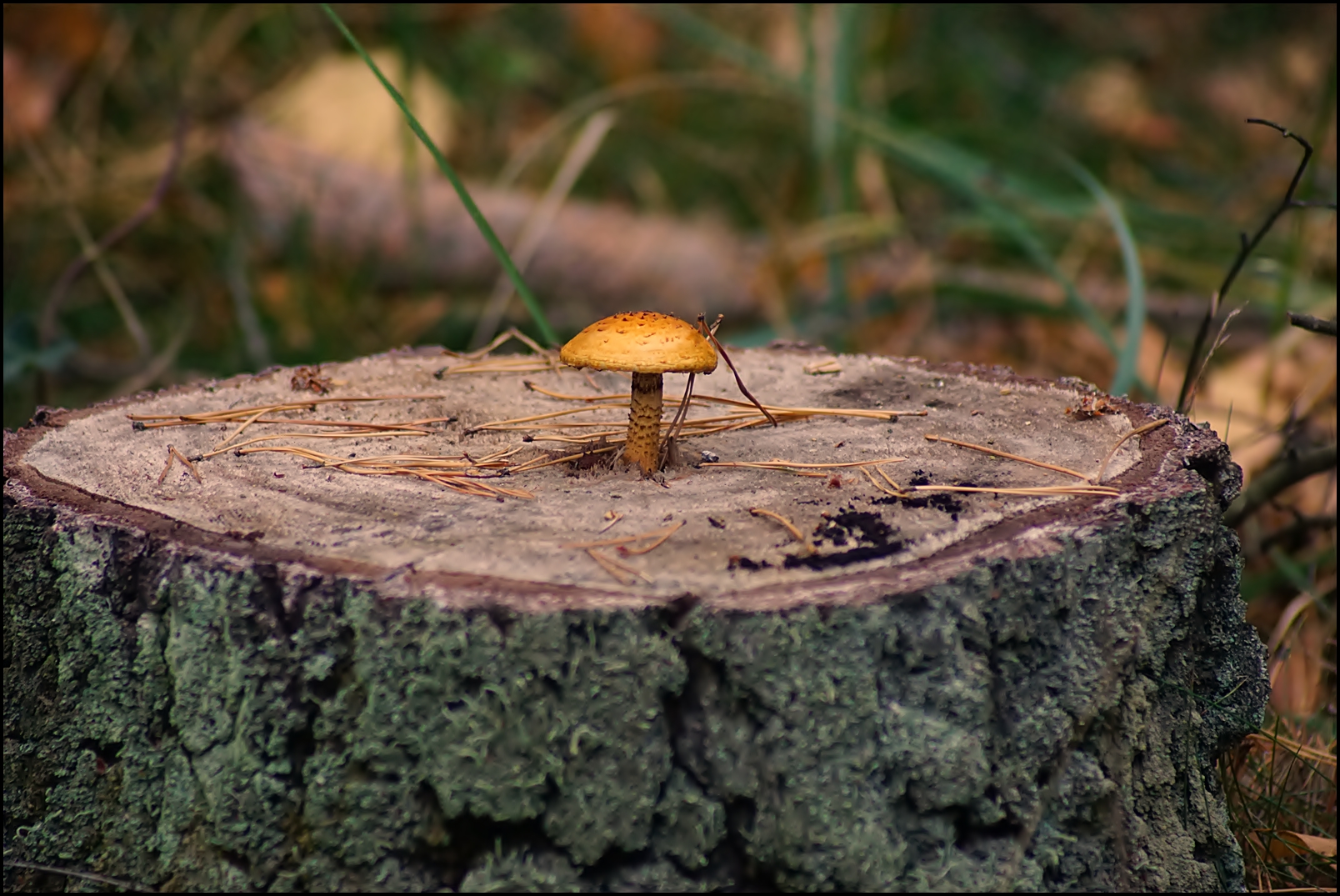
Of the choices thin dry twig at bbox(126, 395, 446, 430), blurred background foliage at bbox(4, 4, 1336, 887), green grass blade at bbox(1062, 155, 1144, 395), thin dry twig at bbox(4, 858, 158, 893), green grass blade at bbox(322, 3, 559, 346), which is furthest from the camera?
blurred background foliage at bbox(4, 4, 1336, 887)

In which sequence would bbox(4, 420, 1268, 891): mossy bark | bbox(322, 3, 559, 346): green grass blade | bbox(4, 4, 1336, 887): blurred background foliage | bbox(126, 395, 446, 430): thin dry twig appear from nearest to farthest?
bbox(4, 420, 1268, 891): mossy bark, bbox(126, 395, 446, 430): thin dry twig, bbox(322, 3, 559, 346): green grass blade, bbox(4, 4, 1336, 887): blurred background foliage

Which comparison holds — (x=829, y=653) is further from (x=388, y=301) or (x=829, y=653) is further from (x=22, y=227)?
(x=22, y=227)

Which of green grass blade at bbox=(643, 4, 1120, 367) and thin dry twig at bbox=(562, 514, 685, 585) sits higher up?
green grass blade at bbox=(643, 4, 1120, 367)

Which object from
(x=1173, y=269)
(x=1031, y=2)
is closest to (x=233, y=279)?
(x=1173, y=269)

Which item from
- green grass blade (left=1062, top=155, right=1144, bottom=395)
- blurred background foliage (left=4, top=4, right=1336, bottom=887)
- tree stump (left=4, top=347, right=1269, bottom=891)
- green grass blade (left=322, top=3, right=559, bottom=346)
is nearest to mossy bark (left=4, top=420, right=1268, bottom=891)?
tree stump (left=4, top=347, right=1269, bottom=891)

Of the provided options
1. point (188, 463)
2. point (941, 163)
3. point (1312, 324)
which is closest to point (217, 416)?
point (188, 463)

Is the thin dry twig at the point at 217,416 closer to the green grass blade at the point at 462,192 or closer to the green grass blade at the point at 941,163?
the green grass blade at the point at 462,192

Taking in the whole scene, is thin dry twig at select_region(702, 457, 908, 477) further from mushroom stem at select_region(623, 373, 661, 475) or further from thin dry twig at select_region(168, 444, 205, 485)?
thin dry twig at select_region(168, 444, 205, 485)

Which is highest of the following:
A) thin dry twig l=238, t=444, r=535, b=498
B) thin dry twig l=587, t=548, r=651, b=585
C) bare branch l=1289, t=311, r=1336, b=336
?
bare branch l=1289, t=311, r=1336, b=336
